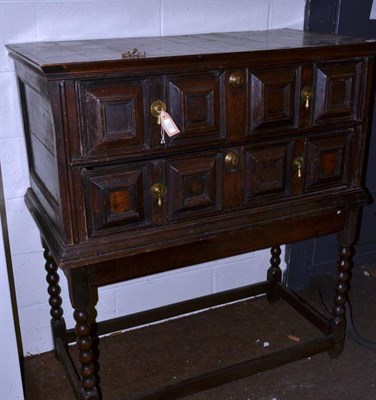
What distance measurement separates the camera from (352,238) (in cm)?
198

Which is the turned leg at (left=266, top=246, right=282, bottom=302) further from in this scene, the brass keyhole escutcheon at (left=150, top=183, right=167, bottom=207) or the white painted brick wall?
the brass keyhole escutcheon at (left=150, top=183, right=167, bottom=207)

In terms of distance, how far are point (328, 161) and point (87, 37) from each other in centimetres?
92

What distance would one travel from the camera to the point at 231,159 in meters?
1.66

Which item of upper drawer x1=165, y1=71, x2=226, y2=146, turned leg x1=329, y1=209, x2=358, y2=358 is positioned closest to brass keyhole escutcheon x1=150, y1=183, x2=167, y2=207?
upper drawer x1=165, y1=71, x2=226, y2=146

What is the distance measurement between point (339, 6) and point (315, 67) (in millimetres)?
829

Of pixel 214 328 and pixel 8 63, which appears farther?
pixel 214 328

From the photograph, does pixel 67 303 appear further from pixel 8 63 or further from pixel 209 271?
pixel 8 63

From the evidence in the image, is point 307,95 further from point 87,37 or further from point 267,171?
point 87,37

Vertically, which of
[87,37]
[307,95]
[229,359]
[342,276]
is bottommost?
[229,359]

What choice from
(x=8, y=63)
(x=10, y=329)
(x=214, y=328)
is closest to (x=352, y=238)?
(x=214, y=328)

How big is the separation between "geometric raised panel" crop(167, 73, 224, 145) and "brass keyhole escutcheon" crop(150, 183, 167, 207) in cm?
13

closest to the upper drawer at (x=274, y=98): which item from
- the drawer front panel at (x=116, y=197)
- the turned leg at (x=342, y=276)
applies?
the drawer front panel at (x=116, y=197)

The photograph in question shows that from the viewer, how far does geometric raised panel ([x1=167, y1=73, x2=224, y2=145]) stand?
1513 mm

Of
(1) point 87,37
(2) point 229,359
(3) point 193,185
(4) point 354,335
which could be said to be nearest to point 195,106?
(3) point 193,185
